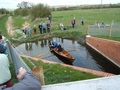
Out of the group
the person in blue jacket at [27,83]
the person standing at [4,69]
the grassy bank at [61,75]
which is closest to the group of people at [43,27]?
the grassy bank at [61,75]

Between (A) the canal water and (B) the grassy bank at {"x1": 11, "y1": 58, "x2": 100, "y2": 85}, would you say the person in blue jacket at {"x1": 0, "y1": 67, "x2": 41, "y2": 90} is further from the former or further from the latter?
(A) the canal water

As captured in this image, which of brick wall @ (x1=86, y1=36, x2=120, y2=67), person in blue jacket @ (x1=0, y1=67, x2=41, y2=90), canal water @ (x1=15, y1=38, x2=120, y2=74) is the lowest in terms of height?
canal water @ (x1=15, y1=38, x2=120, y2=74)

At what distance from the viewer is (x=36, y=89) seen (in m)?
2.25

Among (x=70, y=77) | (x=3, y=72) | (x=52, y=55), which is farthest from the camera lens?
(x=52, y=55)

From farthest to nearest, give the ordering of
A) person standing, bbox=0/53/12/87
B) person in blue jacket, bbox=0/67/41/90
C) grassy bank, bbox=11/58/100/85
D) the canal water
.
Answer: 1. the canal water
2. grassy bank, bbox=11/58/100/85
3. person standing, bbox=0/53/12/87
4. person in blue jacket, bbox=0/67/41/90

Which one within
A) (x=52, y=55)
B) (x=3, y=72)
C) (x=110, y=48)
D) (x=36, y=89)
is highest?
(x=36, y=89)

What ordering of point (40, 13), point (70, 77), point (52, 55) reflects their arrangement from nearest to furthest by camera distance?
point (70, 77) → point (52, 55) → point (40, 13)

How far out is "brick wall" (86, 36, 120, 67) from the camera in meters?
11.8

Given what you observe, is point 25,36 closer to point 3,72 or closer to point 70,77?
point 70,77

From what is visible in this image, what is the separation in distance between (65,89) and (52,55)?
501 inches

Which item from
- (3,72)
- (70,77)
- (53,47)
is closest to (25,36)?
(53,47)

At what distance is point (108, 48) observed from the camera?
13297mm

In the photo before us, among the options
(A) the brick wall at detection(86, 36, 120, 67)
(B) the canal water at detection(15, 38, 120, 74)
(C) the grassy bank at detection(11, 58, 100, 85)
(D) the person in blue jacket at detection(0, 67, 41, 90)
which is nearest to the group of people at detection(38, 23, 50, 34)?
(B) the canal water at detection(15, 38, 120, 74)

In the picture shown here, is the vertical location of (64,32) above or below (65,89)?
below
